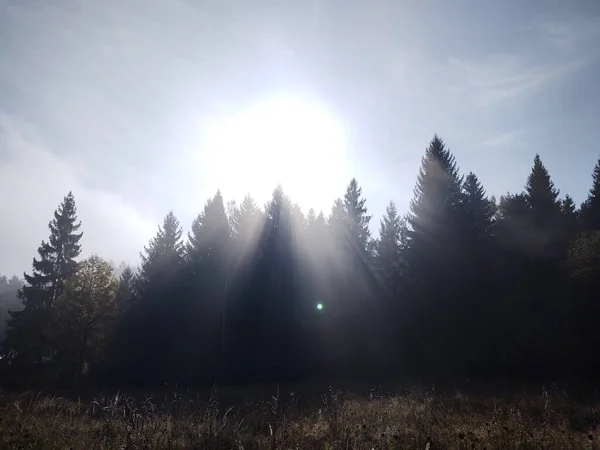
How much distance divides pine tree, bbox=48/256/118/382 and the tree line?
97 mm

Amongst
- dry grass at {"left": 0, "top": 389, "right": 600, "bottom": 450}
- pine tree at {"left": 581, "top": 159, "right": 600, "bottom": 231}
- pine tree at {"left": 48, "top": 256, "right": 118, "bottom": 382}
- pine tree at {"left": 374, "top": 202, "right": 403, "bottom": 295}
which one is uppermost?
pine tree at {"left": 581, "top": 159, "right": 600, "bottom": 231}

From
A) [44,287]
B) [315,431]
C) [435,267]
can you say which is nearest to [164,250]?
[44,287]

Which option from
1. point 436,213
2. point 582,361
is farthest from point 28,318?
point 582,361

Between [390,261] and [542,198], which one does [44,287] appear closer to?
[390,261]

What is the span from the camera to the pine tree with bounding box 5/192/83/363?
32469mm

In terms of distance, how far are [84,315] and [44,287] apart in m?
11.2

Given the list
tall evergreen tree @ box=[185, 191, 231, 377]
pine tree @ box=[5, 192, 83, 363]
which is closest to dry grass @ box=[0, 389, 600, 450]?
tall evergreen tree @ box=[185, 191, 231, 377]

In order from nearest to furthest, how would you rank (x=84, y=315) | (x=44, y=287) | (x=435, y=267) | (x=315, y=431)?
(x=315, y=431) < (x=435, y=267) < (x=84, y=315) < (x=44, y=287)

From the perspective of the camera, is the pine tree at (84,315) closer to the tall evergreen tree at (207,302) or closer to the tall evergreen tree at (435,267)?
the tall evergreen tree at (207,302)

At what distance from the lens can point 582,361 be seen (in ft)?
76.0

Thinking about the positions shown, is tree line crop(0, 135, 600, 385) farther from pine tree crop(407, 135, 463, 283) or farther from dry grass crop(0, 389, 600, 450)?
Result: dry grass crop(0, 389, 600, 450)

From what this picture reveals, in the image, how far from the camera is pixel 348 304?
2675 cm

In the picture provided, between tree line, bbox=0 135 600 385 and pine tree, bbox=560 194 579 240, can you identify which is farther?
pine tree, bbox=560 194 579 240

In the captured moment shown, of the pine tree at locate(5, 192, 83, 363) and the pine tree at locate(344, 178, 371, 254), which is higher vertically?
the pine tree at locate(344, 178, 371, 254)
